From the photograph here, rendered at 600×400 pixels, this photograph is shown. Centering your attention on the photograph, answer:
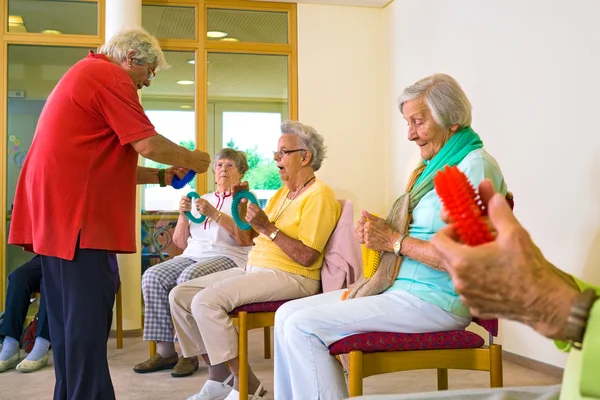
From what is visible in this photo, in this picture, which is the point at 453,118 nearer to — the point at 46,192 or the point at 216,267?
the point at 46,192

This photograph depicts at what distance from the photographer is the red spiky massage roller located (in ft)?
1.91

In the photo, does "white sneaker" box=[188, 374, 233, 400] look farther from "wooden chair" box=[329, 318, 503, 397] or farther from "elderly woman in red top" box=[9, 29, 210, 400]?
"wooden chair" box=[329, 318, 503, 397]

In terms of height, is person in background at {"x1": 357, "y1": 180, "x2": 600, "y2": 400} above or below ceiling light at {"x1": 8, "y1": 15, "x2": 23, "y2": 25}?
below

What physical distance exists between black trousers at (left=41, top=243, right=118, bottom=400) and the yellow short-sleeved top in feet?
2.67

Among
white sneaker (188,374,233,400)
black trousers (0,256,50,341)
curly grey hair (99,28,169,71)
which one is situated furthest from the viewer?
black trousers (0,256,50,341)

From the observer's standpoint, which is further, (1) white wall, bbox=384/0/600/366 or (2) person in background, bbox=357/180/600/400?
(1) white wall, bbox=384/0/600/366

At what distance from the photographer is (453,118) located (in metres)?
1.95

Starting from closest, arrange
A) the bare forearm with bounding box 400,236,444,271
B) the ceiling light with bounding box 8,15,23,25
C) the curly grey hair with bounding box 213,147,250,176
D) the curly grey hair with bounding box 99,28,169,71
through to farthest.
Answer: the bare forearm with bounding box 400,236,444,271 → the curly grey hair with bounding box 99,28,169,71 → the curly grey hair with bounding box 213,147,250,176 → the ceiling light with bounding box 8,15,23,25

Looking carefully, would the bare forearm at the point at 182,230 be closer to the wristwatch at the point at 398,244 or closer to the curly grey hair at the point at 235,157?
the curly grey hair at the point at 235,157

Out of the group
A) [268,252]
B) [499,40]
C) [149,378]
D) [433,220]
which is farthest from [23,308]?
[499,40]

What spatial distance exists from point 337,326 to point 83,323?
2.70 feet

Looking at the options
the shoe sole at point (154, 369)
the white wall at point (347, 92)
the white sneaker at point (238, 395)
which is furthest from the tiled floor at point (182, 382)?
the white wall at point (347, 92)

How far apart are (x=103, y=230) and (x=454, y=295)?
1109 mm

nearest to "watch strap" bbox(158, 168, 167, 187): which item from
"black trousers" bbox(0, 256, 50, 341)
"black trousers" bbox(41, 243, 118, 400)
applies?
"black trousers" bbox(41, 243, 118, 400)
